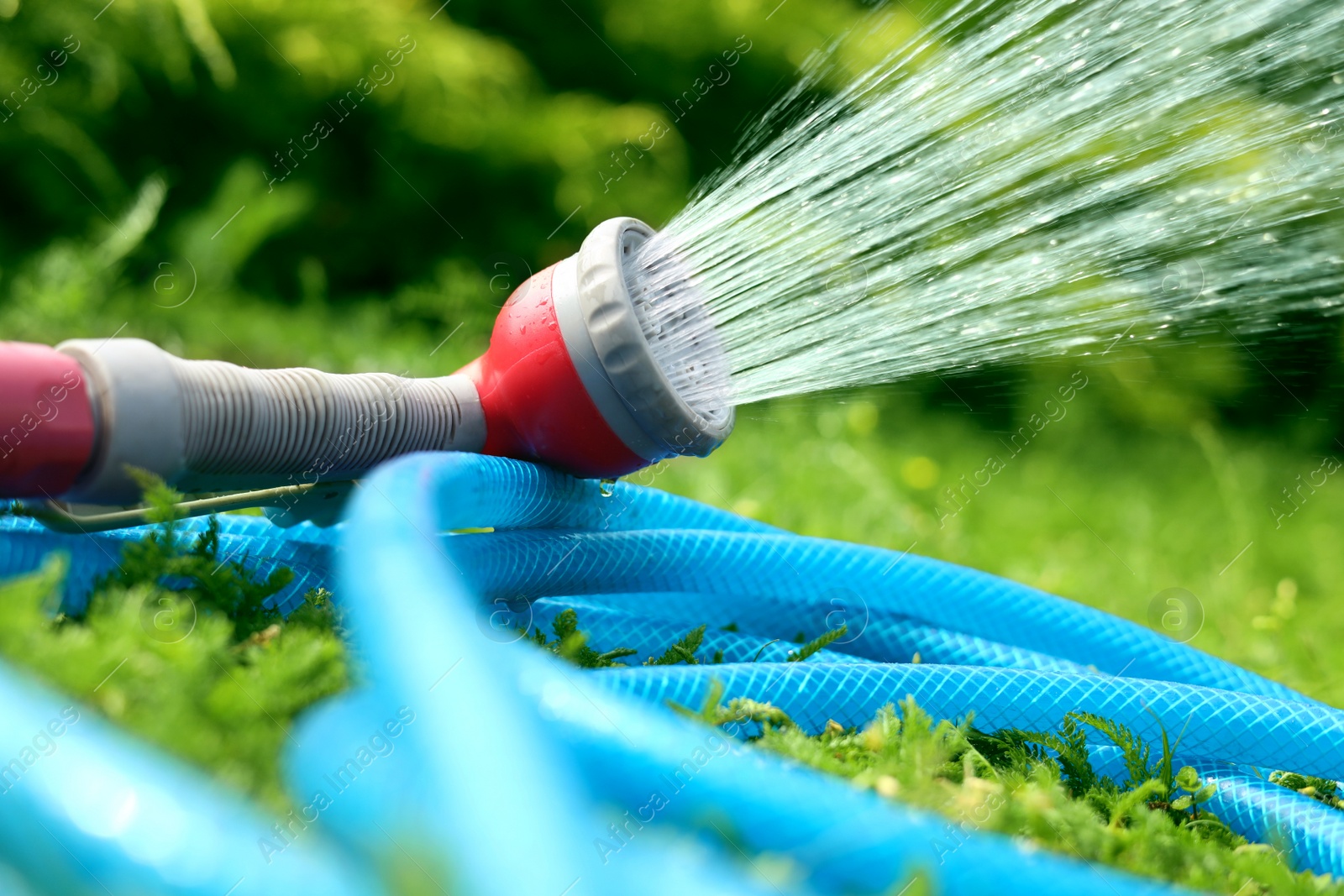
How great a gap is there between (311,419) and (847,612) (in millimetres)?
681

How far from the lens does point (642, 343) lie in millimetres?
1085

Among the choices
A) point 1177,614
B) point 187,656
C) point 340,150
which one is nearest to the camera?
point 187,656

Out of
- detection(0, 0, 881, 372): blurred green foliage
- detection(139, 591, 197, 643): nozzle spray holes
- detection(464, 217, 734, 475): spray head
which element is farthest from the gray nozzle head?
detection(0, 0, 881, 372): blurred green foliage

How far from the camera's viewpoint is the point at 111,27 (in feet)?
10.5

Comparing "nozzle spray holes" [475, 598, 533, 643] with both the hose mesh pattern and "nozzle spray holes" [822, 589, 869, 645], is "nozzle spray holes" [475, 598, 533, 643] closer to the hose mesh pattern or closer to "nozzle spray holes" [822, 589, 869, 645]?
the hose mesh pattern

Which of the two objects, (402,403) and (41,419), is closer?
(41,419)

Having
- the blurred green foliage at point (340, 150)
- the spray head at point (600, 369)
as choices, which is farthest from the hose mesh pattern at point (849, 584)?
the blurred green foliage at point (340, 150)

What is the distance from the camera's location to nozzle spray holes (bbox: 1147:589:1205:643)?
2311 mm

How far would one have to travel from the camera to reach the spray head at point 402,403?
93cm

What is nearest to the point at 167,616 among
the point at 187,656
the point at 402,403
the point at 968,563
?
the point at 187,656

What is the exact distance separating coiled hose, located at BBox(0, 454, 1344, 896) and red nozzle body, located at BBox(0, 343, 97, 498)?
0.55 feet

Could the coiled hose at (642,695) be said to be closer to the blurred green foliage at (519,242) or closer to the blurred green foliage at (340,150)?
the blurred green foliage at (519,242)

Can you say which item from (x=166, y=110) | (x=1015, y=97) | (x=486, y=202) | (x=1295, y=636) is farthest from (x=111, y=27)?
(x=1295, y=636)

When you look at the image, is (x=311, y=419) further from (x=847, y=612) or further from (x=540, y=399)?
(x=847, y=612)
